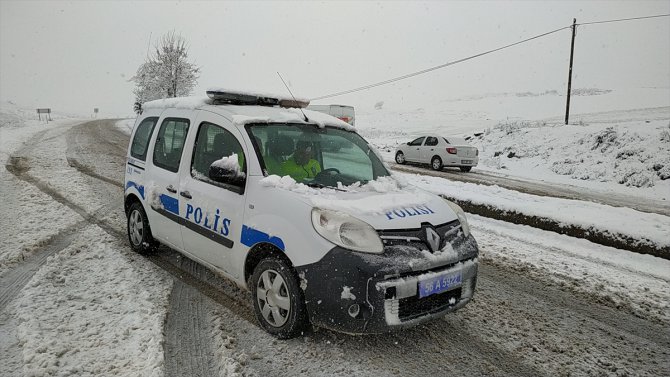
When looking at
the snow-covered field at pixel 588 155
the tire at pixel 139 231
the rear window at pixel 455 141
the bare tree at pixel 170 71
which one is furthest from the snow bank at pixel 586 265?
the bare tree at pixel 170 71

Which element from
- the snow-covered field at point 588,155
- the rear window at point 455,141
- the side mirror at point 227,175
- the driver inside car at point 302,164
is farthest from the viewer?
the rear window at point 455,141

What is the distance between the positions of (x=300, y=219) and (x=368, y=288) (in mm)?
694

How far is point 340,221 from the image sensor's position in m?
2.97

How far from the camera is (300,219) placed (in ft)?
9.86

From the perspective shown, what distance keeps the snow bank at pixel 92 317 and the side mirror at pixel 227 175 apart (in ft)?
4.27

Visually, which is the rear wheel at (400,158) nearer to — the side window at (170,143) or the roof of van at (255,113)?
the roof of van at (255,113)

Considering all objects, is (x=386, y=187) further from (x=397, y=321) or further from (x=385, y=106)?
(x=385, y=106)

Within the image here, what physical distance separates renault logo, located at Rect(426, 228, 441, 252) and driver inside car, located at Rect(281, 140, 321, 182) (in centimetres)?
118

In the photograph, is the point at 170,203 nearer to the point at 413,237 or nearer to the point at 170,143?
the point at 170,143

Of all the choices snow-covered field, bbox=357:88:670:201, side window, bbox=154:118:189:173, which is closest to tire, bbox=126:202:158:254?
side window, bbox=154:118:189:173

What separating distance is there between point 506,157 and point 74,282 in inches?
800

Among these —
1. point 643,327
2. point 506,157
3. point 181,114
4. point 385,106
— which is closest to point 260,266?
point 181,114

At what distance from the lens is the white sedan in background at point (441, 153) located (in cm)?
1648

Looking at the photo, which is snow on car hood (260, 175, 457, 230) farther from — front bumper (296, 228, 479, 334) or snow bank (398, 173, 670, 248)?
snow bank (398, 173, 670, 248)
